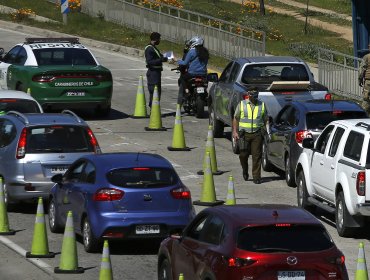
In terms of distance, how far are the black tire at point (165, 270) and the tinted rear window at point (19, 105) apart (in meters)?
11.2

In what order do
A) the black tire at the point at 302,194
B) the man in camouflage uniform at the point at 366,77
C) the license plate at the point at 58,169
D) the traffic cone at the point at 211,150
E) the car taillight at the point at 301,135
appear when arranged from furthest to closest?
the man in camouflage uniform at the point at 366,77 < the traffic cone at the point at 211,150 < the car taillight at the point at 301,135 < the black tire at the point at 302,194 < the license plate at the point at 58,169

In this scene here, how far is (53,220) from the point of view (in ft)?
67.1

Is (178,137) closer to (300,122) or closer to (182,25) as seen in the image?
(300,122)

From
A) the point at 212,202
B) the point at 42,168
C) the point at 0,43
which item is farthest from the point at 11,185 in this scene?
the point at 0,43

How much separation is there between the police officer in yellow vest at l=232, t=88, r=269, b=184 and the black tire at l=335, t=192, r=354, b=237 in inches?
174

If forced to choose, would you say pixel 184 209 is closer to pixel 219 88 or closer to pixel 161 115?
pixel 219 88

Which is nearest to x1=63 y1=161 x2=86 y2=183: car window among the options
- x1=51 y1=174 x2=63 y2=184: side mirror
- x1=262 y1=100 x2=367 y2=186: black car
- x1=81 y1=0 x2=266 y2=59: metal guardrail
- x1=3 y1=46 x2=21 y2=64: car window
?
x1=51 y1=174 x2=63 y2=184: side mirror

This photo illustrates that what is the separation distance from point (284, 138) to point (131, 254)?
6524 mm

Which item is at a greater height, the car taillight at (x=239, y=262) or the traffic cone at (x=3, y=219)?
the car taillight at (x=239, y=262)

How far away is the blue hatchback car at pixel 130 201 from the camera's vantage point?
18375 millimetres

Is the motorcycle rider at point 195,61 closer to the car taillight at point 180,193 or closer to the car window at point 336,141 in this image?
the car window at point 336,141

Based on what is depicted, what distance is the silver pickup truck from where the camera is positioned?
26953 mm

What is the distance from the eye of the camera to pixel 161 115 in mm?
32719

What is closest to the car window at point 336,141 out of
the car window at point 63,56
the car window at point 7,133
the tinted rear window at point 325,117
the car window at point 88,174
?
the tinted rear window at point 325,117
